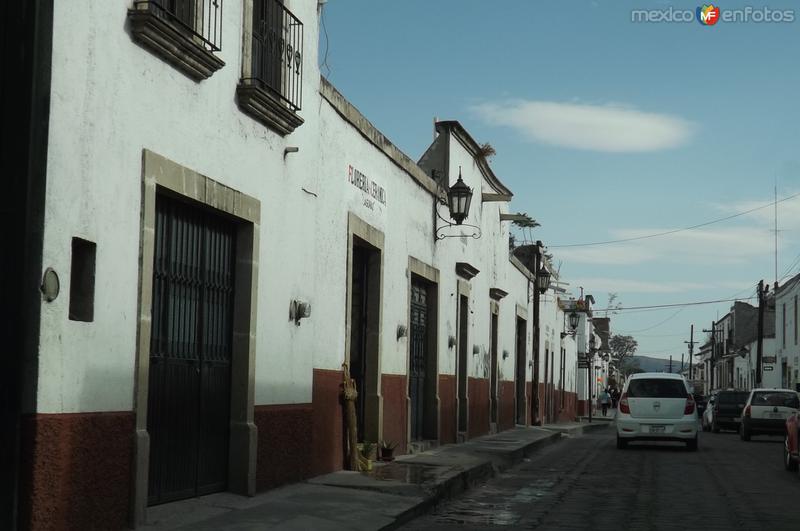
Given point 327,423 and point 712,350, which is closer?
point 327,423

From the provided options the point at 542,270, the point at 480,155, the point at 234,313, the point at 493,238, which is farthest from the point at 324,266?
the point at 542,270

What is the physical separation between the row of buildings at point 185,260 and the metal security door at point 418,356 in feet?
3.66

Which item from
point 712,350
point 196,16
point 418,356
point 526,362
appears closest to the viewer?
point 196,16

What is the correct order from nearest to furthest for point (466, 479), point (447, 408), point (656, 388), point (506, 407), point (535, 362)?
point (466, 479), point (447, 408), point (656, 388), point (506, 407), point (535, 362)

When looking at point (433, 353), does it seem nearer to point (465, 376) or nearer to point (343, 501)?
point (465, 376)

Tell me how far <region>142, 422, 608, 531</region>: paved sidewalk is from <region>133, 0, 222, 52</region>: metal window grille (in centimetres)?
398

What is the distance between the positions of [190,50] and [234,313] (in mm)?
2927

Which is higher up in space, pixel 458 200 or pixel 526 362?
pixel 458 200

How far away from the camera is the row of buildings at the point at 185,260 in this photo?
7.17 m

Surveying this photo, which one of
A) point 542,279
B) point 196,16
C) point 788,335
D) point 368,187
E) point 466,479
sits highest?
point 196,16

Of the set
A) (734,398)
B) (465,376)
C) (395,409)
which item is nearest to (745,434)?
(734,398)

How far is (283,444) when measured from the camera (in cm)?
1195

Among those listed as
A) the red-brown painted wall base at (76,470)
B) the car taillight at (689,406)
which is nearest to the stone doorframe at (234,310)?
the red-brown painted wall base at (76,470)

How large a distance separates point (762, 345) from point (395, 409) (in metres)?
49.5
